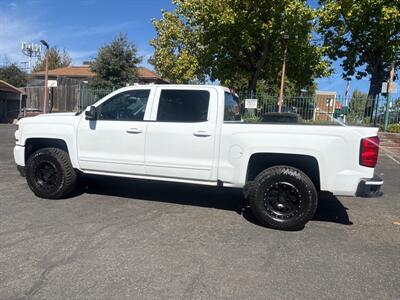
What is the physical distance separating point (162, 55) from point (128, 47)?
5055 millimetres

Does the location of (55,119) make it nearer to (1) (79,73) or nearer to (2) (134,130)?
(2) (134,130)

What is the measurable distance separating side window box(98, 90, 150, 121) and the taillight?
10.5 feet

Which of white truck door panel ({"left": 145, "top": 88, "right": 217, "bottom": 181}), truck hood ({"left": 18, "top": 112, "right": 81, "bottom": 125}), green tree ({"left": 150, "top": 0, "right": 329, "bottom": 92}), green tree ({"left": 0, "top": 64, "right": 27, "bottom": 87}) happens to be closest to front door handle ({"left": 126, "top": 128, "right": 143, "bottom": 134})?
white truck door panel ({"left": 145, "top": 88, "right": 217, "bottom": 181})

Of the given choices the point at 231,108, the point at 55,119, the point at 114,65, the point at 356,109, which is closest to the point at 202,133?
the point at 231,108

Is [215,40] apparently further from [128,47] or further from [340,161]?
[340,161]

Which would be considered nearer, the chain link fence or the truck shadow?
the truck shadow

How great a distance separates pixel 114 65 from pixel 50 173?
27.4 metres

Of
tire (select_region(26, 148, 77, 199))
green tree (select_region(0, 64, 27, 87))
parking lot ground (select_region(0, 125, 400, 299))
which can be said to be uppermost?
green tree (select_region(0, 64, 27, 87))

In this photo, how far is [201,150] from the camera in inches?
214

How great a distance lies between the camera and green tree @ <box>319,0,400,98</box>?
20.2 metres

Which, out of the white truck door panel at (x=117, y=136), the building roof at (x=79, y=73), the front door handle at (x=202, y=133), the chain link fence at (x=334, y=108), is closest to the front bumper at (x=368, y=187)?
the front door handle at (x=202, y=133)

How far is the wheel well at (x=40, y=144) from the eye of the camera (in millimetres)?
6305

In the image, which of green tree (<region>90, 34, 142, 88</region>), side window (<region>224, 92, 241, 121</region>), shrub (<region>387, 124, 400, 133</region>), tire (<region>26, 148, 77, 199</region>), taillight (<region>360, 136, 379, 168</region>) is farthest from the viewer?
green tree (<region>90, 34, 142, 88</region>)

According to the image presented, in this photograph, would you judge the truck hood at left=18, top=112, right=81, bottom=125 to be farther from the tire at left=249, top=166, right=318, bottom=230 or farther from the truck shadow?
the tire at left=249, top=166, right=318, bottom=230
